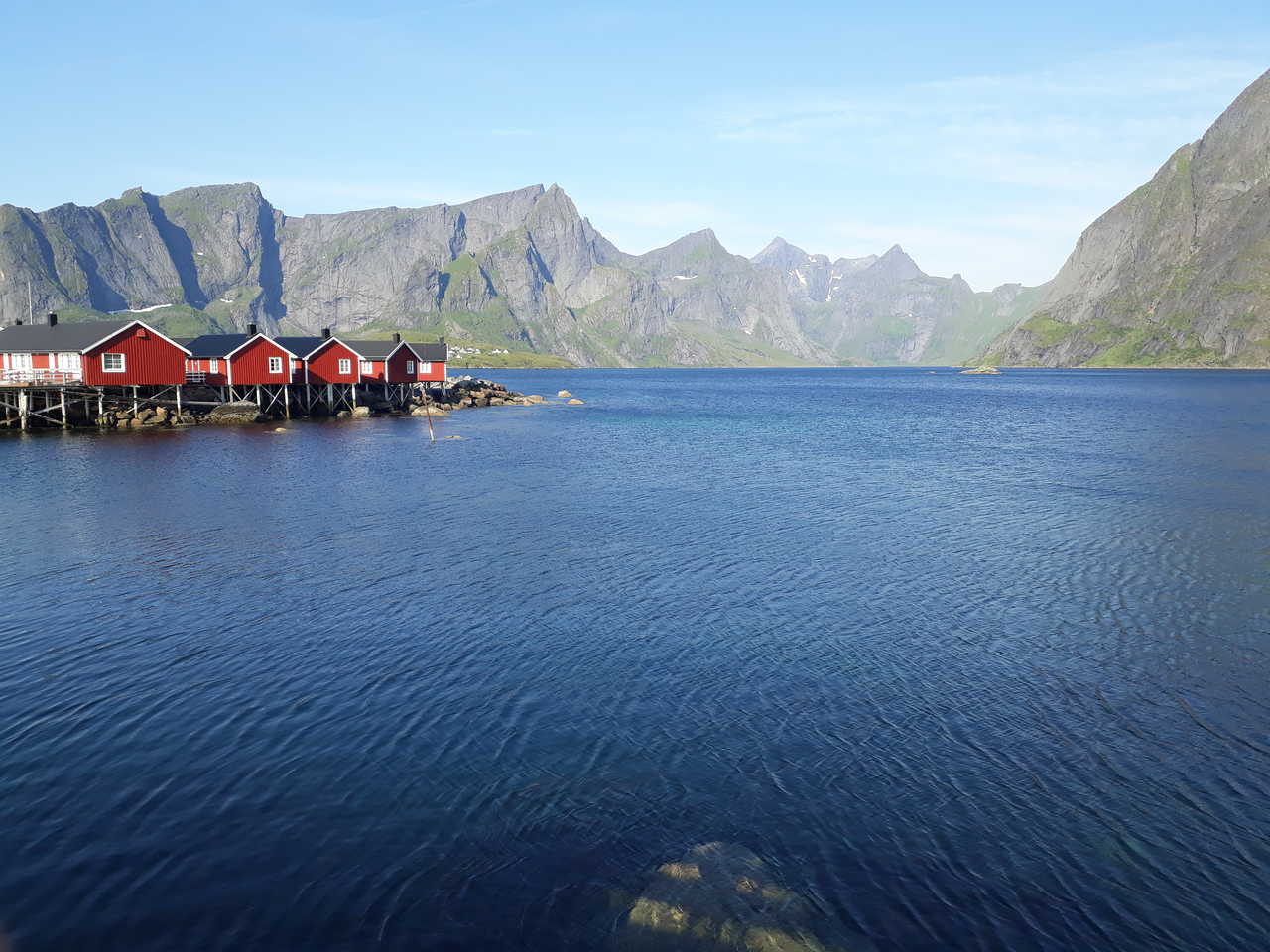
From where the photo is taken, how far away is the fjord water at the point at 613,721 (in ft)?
43.3

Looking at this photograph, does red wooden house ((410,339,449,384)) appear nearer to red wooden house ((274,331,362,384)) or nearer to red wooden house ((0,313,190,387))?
red wooden house ((274,331,362,384))

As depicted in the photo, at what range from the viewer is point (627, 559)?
116ft

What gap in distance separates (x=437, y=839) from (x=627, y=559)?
21.1m

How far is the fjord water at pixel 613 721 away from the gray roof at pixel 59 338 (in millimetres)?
49051

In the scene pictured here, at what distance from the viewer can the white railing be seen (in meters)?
86.1

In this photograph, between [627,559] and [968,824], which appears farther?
[627,559]

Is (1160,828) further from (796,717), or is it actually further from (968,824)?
(796,717)

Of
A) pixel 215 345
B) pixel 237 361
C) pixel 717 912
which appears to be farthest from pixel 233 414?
pixel 717 912

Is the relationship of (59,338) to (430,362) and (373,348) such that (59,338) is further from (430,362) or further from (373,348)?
(430,362)

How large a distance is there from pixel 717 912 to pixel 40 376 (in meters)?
98.9

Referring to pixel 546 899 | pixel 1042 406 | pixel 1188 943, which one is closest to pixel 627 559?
pixel 546 899

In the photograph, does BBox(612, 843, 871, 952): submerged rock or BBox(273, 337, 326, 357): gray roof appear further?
BBox(273, 337, 326, 357): gray roof

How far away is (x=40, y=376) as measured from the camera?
86688 millimetres

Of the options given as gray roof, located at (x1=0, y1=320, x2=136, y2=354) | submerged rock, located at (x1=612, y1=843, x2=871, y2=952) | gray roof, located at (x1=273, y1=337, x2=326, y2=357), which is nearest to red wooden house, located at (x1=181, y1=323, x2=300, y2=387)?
gray roof, located at (x1=273, y1=337, x2=326, y2=357)
